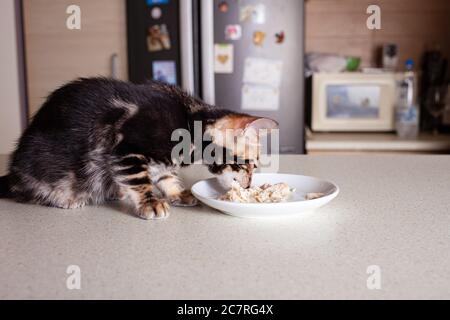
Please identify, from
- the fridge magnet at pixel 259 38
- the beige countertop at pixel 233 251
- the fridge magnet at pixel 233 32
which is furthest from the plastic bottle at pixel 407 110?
the beige countertop at pixel 233 251

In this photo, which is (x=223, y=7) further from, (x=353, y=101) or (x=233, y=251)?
(x=233, y=251)

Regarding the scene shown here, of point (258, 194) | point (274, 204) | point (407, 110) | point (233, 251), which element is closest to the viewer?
point (233, 251)

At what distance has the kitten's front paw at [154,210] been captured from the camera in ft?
2.90

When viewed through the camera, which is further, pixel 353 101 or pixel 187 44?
pixel 353 101

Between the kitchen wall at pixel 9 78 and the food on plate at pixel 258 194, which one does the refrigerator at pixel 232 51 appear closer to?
the kitchen wall at pixel 9 78

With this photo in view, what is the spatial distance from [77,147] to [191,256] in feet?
1.37

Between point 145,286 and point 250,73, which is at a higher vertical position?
point 250,73

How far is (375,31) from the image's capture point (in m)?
3.17

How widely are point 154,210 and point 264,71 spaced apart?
1876 mm

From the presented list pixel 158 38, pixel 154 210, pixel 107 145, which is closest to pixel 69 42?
pixel 158 38

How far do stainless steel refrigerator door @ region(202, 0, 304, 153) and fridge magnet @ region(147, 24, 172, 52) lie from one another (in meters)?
0.21
